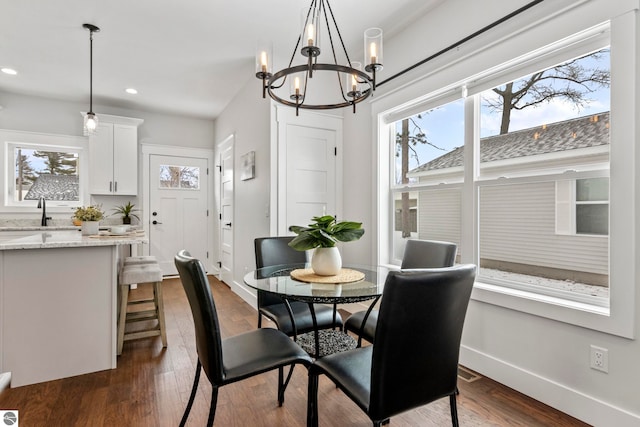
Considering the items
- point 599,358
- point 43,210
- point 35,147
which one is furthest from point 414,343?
point 35,147

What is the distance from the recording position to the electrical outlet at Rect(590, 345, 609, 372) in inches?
63.0

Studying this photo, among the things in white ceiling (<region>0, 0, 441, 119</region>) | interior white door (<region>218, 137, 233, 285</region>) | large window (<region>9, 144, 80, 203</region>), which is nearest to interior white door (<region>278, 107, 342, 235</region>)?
white ceiling (<region>0, 0, 441, 119</region>)

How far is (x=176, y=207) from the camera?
18.0ft

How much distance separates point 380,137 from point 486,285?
1.60 metres

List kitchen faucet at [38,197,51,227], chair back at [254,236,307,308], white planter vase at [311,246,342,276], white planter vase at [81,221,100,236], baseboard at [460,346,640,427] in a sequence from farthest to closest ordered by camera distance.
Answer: kitchen faucet at [38,197,51,227]
white planter vase at [81,221,100,236]
chair back at [254,236,307,308]
white planter vase at [311,246,342,276]
baseboard at [460,346,640,427]

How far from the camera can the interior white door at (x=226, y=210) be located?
15.4 feet

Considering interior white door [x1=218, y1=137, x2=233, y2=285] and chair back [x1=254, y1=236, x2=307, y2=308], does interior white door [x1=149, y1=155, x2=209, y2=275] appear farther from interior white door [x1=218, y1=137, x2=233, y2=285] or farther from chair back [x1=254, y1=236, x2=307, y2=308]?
chair back [x1=254, y1=236, x2=307, y2=308]

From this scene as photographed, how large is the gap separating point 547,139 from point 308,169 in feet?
7.13

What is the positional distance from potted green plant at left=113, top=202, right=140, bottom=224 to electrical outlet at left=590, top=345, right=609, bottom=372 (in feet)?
17.3

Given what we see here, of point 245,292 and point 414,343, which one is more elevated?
point 414,343

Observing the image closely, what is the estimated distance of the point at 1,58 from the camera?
3.42m

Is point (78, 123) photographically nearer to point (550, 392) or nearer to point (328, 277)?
point (328, 277)

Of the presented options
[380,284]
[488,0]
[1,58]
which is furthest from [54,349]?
[488,0]

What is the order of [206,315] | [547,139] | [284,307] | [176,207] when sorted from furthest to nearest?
1. [176,207]
2. [284,307]
3. [547,139]
4. [206,315]
